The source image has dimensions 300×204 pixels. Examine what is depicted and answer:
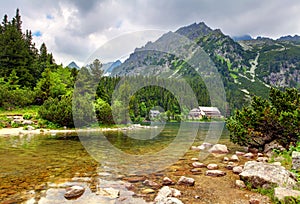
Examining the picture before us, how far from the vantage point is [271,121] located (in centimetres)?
1448

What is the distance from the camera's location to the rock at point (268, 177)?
7281 mm

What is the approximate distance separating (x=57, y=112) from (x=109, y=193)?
25.6 metres

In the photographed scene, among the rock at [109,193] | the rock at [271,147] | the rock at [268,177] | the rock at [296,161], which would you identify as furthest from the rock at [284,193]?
the rock at [271,147]

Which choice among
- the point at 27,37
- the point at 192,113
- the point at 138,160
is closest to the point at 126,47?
the point at 138,160

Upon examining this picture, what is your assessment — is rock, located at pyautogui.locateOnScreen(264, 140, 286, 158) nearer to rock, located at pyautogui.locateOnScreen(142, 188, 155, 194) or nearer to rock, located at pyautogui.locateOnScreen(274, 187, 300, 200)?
rock, located at pyautogui.locateOnScreen(274, 187, 300, 200)

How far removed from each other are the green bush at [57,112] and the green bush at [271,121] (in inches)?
891

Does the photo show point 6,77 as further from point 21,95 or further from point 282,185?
point 282,185

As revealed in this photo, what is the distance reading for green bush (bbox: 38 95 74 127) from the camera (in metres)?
30.6

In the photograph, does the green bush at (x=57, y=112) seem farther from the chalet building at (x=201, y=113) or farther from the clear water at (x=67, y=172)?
the chalet building at (x=201, y=113)

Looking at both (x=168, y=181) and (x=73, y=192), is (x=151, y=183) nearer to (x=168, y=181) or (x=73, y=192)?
(x=168, y=181)

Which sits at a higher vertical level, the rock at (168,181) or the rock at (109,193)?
the rock at (109,193)

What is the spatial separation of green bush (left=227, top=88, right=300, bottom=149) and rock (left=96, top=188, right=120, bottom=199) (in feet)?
35.4

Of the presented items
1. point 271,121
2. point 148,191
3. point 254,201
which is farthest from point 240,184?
point 271,121

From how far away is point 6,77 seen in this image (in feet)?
134
